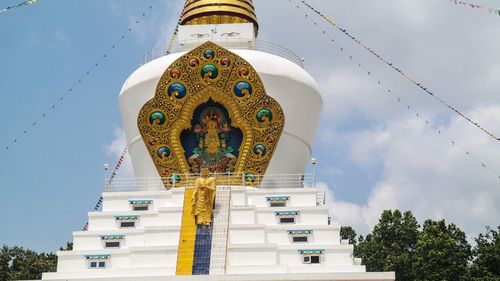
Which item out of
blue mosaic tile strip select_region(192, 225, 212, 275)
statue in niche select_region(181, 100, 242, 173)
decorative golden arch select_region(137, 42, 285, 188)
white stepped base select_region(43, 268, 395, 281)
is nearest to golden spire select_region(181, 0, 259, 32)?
decorative golden arch select_region(137, 42, 285, 188)

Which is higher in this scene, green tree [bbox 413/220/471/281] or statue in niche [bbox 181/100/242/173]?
statue in niche [bbox 181/100/242/173]

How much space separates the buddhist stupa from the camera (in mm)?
16594

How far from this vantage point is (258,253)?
16625mm

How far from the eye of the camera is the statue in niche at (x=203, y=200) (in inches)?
689

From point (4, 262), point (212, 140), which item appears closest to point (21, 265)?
point (4, 262)

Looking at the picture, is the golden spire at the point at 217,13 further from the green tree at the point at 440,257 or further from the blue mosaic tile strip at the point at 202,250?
the green tree at the point at 440,257

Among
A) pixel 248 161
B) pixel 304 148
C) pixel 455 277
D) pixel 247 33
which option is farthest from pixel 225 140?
pixel 455 277

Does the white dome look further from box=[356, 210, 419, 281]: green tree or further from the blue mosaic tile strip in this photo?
box=[356, 210, 419, 281]: green tree

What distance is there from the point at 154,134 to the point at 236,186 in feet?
9.51

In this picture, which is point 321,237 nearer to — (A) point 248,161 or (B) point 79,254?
(A) point 248,161

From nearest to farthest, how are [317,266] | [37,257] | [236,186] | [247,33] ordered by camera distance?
[317,266] → [236,186] → [247,33] → [37,257]

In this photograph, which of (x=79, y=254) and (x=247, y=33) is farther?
(x=247, y=33)

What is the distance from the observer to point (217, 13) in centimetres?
2370

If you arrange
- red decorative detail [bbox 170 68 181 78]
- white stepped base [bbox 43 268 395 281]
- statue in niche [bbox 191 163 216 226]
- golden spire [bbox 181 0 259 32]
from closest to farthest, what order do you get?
white stepped base [bbox 43 268 395 281]
statue in niche [bbox 191 163 216 226]
red decorative detail [bbox 170 68 181 78]
golden spire [bbox 181 0 259 32]
